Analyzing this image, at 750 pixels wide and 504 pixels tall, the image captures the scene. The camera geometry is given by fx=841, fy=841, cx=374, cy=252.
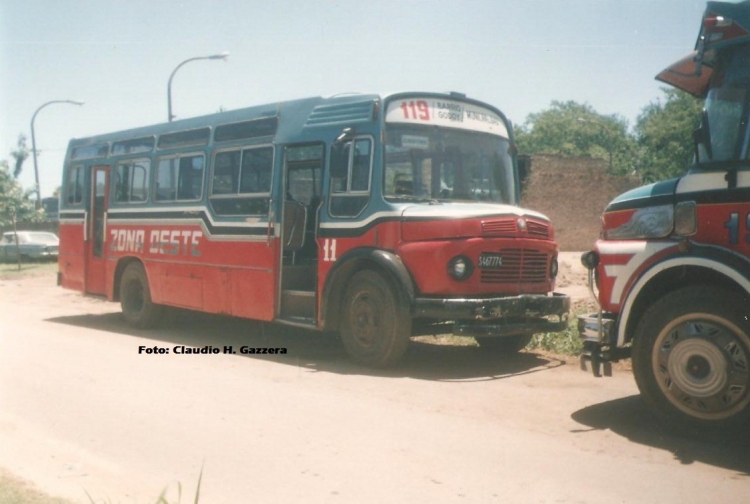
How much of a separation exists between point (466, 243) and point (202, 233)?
14.4 feet

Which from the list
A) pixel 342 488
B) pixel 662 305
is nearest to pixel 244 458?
pixel 342 488

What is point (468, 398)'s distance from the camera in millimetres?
7488

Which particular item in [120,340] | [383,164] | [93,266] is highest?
[383,164]

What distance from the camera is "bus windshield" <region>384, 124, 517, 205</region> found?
29.2 feet

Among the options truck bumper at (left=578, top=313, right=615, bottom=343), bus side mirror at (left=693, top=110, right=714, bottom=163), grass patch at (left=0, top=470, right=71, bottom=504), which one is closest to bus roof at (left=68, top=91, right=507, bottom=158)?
truck bumper at (left=578, top=313, right=615, bottom=343)

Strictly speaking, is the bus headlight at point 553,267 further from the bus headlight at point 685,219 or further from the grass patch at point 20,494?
the grass patch at point 20,494

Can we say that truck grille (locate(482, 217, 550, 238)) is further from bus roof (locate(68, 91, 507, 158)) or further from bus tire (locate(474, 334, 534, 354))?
bus roof (locate(68, 91, 507, 158))

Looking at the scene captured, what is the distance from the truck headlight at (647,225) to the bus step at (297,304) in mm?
4215

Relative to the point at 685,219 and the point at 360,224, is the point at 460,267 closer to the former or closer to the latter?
the point at 360,224

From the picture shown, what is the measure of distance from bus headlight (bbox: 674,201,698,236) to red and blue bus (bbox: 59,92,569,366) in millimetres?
2745

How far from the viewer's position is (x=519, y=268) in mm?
8820

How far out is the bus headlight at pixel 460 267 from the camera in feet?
27.5

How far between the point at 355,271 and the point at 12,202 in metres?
36.3

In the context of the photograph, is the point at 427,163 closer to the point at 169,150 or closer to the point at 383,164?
the point at 383,164
